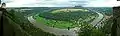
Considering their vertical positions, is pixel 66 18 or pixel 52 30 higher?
pixel 66 18

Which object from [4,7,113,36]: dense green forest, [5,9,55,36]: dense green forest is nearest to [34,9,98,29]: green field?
[4,7,113,36]: dense green forest

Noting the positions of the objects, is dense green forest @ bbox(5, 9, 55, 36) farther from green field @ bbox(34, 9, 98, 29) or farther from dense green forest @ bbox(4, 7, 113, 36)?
green field @ bbox(34, 9, 98, 29)

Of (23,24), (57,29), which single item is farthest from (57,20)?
(23,24)

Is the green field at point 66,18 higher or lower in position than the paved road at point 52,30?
higher

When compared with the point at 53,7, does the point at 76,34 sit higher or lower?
lower

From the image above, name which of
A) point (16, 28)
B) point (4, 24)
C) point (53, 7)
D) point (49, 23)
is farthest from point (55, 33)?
point (4, 24)

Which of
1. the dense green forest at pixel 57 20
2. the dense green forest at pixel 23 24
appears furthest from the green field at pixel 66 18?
the dense green forest at pixel 23 24

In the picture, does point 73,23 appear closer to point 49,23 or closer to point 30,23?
point 49,23

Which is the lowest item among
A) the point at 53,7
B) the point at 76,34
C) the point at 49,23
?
the point at 76,34

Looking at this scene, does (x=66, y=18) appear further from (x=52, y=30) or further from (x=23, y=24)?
(x=23, y=24)

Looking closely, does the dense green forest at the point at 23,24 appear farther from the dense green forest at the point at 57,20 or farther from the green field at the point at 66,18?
the green field at the point at 66,18

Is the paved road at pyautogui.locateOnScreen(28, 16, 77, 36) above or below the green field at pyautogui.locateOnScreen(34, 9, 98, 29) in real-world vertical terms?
below
